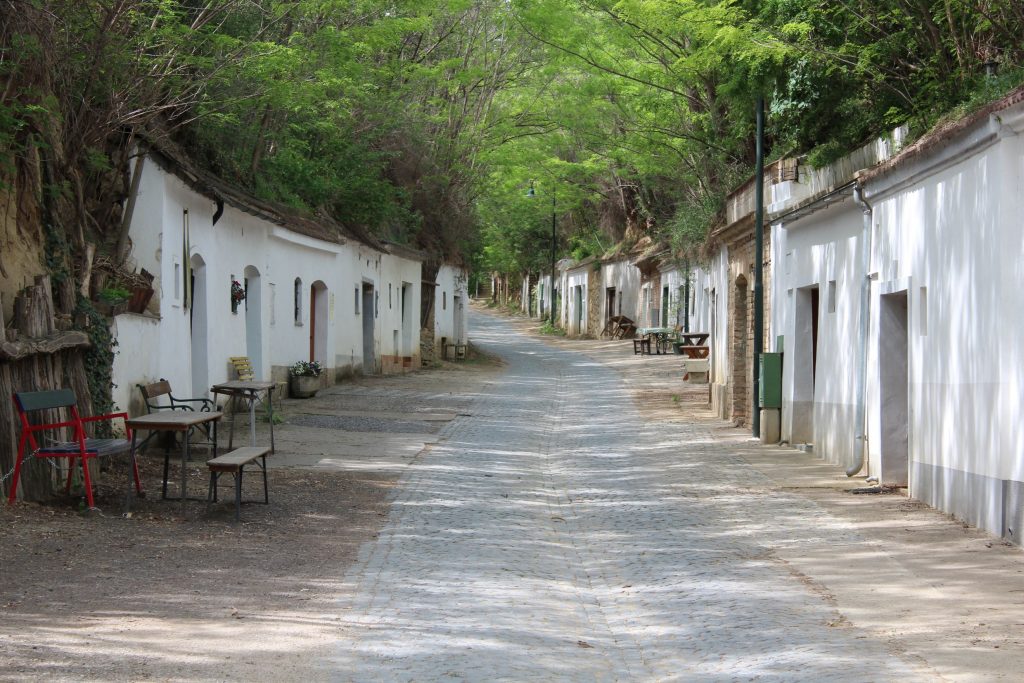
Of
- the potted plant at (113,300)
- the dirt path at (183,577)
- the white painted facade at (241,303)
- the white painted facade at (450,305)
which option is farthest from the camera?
the white painted facade at (450,305)

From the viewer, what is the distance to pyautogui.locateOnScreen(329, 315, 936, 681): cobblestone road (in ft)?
18.8

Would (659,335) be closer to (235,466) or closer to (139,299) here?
(139,299)

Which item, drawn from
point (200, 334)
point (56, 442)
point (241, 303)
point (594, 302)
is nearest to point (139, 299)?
point (200, 334)

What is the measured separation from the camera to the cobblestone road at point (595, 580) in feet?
18.8

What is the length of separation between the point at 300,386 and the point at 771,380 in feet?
31.4

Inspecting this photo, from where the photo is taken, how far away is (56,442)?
9469 millimetres

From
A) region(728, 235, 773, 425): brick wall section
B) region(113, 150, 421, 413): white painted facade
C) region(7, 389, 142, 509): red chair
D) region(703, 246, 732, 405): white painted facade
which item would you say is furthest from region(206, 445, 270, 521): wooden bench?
region(703, 246, 732, 405): white painted facade

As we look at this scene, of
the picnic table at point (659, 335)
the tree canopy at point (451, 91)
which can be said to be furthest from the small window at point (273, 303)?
the picnic table at point (659, 335)

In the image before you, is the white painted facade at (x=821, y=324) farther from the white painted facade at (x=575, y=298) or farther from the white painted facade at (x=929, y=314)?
the white painted facade at (x=575, y=298)

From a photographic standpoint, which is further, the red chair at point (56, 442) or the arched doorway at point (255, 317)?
the arched doorway at point (255, 317)

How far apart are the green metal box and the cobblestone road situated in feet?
5.47

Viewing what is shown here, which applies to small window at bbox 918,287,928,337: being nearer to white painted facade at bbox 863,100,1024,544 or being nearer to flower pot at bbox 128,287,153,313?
white painted facade at bbox 863,100,1024,544

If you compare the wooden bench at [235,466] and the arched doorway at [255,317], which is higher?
the arched doorway at [255,317]

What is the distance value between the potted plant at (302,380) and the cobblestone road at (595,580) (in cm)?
727
